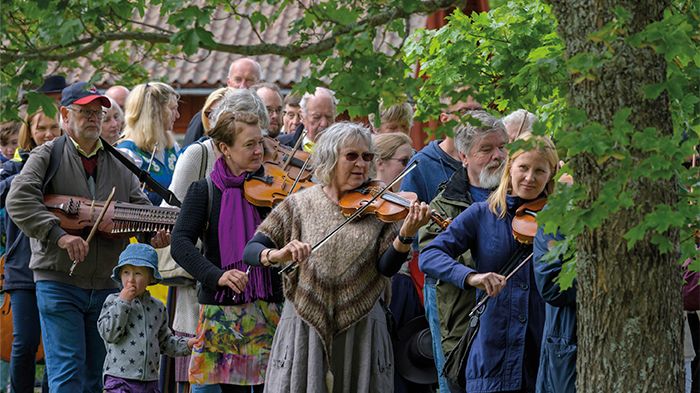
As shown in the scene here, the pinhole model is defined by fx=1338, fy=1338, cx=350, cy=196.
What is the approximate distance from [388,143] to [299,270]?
189 centimetres

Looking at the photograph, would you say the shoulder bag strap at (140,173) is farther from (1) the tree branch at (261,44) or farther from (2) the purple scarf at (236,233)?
(1) the tree branch at (261,44)

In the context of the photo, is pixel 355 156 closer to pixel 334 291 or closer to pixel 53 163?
pixel 334 291

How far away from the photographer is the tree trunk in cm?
514

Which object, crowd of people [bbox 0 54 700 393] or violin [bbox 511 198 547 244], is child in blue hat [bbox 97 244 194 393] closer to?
crowd of people [bbox 0 54 700 393]

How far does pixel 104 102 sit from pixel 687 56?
4620 mm

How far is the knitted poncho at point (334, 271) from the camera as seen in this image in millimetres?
7000

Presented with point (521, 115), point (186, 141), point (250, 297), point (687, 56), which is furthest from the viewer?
point (186, 141)

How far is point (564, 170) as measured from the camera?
527cm

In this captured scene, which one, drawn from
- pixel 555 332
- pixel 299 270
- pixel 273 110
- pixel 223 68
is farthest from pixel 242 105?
pixel 223 68

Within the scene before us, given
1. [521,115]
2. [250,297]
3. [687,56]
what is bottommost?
[250,297]

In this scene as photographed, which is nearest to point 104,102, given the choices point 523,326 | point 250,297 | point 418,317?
point 250,297

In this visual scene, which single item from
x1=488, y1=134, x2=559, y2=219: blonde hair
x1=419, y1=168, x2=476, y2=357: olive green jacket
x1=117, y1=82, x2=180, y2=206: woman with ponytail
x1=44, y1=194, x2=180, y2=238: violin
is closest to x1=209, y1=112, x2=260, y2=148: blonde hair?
x1=44, y1=194, x2=180, y2=238: violin

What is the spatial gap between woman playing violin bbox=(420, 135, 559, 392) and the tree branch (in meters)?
→ 1.90

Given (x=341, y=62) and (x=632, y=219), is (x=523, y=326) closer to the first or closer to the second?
(x=632, y=219)
